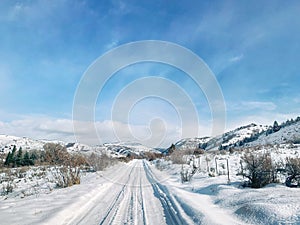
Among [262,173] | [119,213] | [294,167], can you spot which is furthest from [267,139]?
[119,213]

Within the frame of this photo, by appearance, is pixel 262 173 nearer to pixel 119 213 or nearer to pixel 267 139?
pixel 119 213

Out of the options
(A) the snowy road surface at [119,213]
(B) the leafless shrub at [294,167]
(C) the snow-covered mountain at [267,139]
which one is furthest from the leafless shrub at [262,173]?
(C) the snow-covered mountain at [267,139]

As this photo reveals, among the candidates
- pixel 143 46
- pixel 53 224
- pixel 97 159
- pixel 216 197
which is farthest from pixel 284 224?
pixel 97 159

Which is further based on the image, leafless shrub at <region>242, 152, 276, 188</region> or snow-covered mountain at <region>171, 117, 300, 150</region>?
snow-covered mountain at <region>171, 117, 300, 150</region>

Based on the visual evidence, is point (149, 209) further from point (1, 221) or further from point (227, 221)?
point (1, 221)

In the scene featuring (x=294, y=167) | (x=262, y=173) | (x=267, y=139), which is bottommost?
(x=262, y=173)

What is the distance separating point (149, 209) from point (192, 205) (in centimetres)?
136

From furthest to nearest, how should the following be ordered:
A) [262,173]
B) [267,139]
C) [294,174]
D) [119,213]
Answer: [267,139] < [262,173] < [294,174] < [119,213]

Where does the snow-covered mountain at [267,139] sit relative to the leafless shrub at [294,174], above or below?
above

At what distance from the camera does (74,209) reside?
24.6 feet

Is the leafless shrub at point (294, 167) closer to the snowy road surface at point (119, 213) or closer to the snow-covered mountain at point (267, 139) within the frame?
the snowy road surface at point (119, 213)

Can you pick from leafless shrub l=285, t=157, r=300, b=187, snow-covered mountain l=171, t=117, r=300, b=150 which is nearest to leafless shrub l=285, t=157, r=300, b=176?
leafless shrub l=285, t=157, r=300, b=187

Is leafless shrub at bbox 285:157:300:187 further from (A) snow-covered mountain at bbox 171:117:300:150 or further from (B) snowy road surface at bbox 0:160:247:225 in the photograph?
(A) snow-covered mountain at bbox 171:117:300:150

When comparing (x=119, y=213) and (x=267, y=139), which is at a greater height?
(x=267, y=139)
